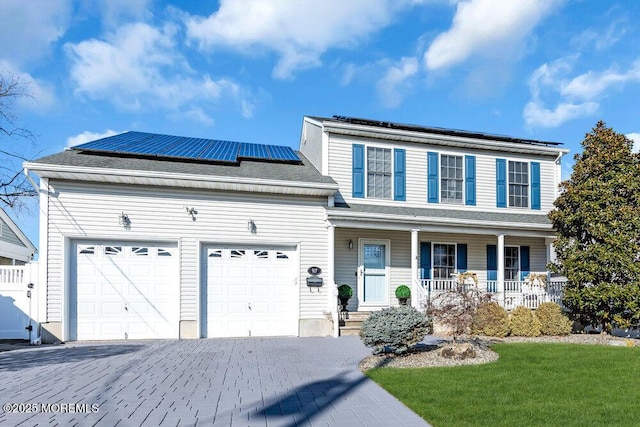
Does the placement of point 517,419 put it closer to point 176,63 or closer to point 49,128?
point 176,63

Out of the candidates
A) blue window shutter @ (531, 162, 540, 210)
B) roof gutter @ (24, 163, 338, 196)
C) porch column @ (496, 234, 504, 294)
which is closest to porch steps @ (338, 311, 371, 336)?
roof gutter @ (24, 163, 338, 196)

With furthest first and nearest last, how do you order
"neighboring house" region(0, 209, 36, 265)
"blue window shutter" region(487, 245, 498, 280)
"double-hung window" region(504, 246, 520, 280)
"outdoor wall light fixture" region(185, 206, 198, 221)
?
1. "neighboring house" region(0, 209, 36, 265)
2. "double-hung window" region(504, 246, 520, 280)
3. "blue window shutter" region(487, 245, 498, 280)
4. "outdoor wall light fixture" region(185, 206, 198, 221)

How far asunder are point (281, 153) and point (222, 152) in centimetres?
222

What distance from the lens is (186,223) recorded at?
11711 millimetres

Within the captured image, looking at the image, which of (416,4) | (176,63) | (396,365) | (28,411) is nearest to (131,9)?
(176,63)

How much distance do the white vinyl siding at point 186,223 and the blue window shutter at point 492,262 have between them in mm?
5998

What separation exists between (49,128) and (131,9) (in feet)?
16.9

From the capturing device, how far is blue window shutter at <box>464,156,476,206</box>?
47.7 ft

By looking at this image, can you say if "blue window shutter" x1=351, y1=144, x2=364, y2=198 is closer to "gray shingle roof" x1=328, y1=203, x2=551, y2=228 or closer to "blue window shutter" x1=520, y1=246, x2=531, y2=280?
"gray shingle roof" x1=328, y1=203, x2=551, y2=228

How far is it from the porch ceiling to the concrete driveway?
399cm

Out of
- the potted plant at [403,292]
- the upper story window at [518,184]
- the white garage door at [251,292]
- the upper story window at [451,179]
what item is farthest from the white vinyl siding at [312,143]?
the upper story window at [518,184]

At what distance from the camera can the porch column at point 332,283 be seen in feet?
39.4

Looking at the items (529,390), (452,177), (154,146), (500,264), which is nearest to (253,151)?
(154,146)

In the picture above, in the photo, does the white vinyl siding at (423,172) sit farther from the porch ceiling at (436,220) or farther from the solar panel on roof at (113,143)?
the solar panel on roof at (113,143)
